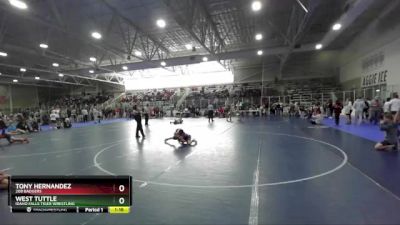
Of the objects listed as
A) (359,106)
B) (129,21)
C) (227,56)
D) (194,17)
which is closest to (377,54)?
(359,106)

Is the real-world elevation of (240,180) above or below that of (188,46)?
below

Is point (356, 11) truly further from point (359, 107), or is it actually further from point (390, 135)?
point (390, 135)

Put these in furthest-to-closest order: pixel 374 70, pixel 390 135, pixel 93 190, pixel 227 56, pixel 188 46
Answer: pixel 188 46
pixel 227 56
pixel 374 70
pixel 390 135
pixel 93 190

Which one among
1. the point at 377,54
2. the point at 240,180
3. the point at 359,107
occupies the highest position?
the point at 377,54

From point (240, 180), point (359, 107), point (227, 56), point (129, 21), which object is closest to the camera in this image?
point (240, 180)

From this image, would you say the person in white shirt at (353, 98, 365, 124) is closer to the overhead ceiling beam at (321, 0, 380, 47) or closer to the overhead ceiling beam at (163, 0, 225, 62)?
the overhead ceiling beam at (321, 0, 380, 47)
